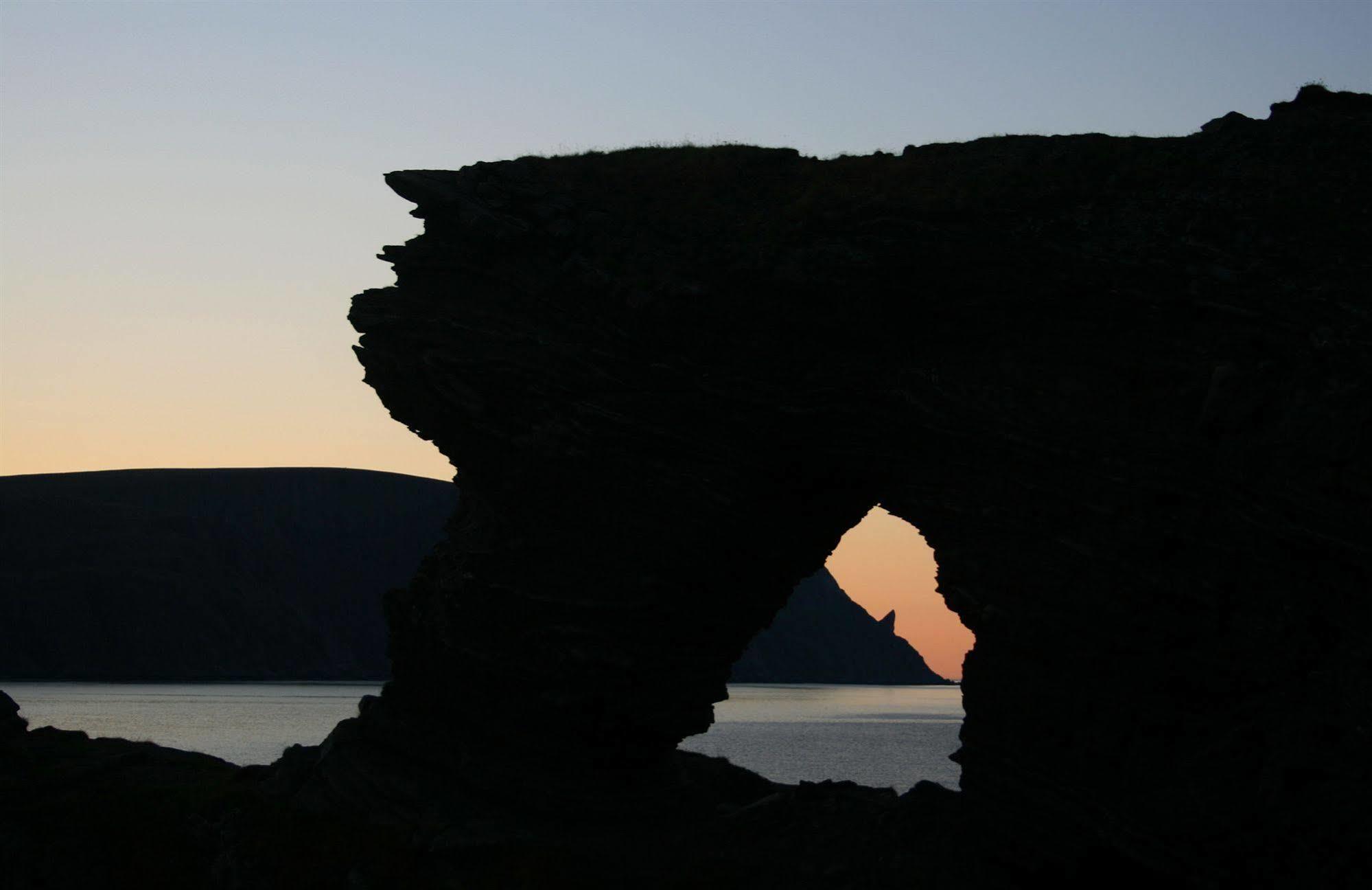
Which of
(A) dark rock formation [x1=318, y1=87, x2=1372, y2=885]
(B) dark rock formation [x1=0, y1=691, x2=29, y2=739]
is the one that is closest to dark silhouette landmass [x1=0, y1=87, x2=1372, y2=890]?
(A) dark rock formation [x1=318, y1=87, x2=1372, y2=885]

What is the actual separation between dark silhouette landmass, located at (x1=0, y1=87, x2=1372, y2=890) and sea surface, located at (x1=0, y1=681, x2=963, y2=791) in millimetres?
43851

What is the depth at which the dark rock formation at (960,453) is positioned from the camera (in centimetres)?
2531

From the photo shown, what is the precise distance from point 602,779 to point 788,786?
18.3 ft

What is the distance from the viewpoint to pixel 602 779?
111 ft

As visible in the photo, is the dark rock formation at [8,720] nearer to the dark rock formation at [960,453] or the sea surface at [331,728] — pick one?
the dark rock formation at [960,453]

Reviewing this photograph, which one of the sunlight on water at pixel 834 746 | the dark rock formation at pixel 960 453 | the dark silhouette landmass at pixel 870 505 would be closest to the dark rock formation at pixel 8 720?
the dark silhouette landmass at pixel 870 505

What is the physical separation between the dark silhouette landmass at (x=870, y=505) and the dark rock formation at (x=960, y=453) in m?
0.08

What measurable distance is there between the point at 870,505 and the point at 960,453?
5.22 meters

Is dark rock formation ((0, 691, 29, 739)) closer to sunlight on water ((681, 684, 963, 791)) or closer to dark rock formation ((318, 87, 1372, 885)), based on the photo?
dark rock formation ((318, 87, 1372, 885))

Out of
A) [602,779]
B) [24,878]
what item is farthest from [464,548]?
[24,878]

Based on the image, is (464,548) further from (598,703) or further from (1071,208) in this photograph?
(1071,208)

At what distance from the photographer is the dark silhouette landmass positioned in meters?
25.5

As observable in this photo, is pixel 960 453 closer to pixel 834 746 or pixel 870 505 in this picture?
pixel 870 505

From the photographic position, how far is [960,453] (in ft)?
96.4
